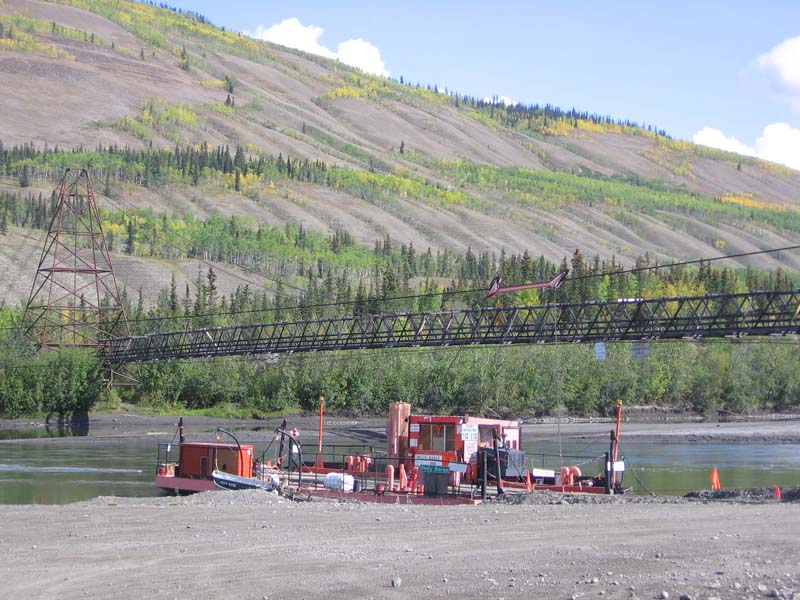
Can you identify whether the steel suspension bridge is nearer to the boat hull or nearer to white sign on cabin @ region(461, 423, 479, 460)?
white sign on cabin @ region(461, 423, 479, 460)

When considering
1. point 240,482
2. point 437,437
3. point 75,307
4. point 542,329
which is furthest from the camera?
point 75,307

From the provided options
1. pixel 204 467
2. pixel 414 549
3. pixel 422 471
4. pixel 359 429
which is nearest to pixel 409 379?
pixel 359 429

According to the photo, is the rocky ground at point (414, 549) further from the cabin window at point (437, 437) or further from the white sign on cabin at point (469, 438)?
the cabin window at point (437, 437)

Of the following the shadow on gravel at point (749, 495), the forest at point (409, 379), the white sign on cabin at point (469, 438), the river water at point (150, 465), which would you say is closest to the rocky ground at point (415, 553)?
the shadow on gravel at point (749, 495)

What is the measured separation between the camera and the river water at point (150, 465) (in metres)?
42.8

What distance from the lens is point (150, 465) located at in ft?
187

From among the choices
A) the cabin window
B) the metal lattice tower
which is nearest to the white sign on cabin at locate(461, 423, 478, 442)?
the cabin window

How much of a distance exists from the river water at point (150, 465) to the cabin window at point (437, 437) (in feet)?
11.8

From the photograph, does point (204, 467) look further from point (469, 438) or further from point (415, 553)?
point (415, 553)

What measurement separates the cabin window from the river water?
3596mm

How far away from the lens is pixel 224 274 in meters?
168

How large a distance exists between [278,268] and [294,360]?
85.1 metres

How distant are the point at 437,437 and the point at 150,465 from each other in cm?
2432

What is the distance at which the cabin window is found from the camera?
37844 mm
